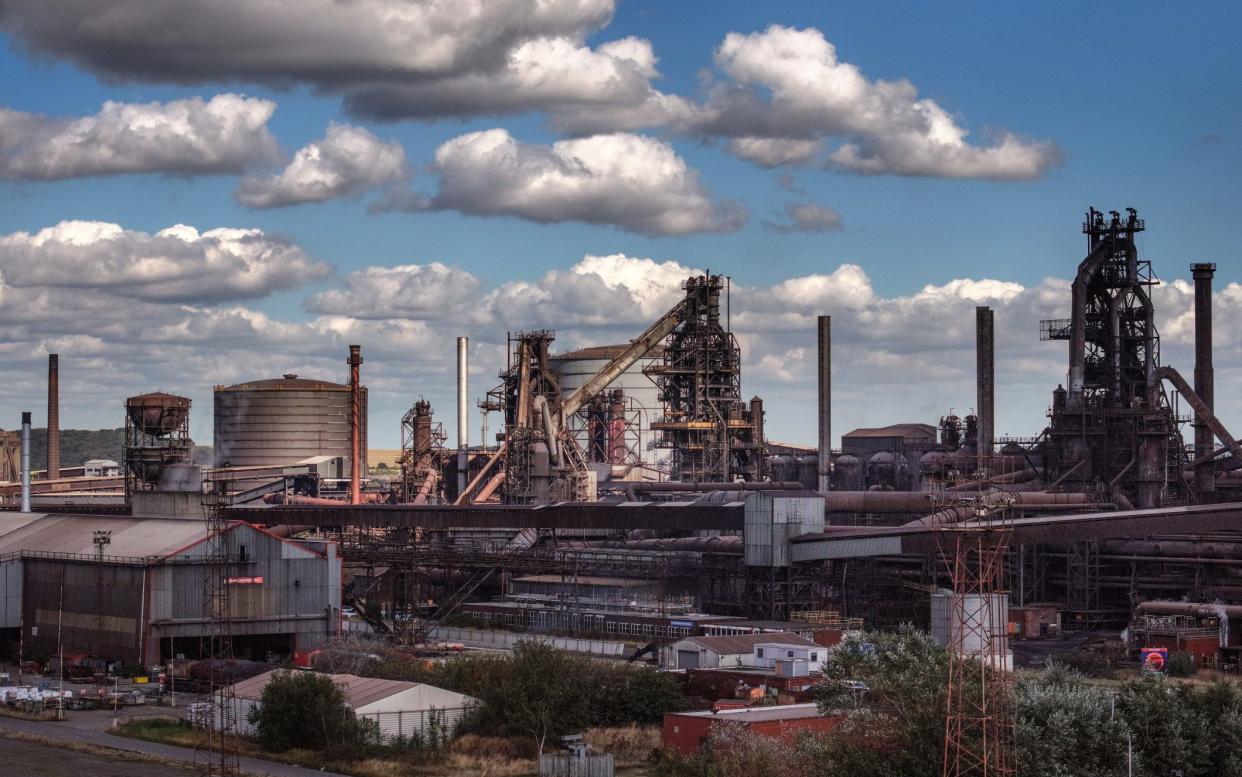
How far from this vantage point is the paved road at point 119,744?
139 feet

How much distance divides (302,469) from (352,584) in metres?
28.1

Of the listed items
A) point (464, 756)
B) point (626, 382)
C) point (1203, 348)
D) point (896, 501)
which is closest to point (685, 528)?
point (896, 501)

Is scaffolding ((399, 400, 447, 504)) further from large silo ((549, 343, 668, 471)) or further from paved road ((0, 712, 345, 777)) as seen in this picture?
paved road ((0, 712, 345, 777))

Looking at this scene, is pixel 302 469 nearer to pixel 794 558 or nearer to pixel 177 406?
pixel 177 406

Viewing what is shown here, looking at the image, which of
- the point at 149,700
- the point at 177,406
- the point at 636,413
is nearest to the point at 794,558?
the point at 149,700

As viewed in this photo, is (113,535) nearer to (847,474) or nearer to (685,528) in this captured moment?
(685,528)

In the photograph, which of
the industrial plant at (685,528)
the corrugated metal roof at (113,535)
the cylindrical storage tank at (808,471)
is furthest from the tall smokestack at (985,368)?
the corrugated metal roof at (113,535)

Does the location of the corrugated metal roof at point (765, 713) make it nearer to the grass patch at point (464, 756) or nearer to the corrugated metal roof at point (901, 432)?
the grass patch at point (464, 756)

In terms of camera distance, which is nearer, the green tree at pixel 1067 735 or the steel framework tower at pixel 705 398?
the green tree at pixel 1067 735

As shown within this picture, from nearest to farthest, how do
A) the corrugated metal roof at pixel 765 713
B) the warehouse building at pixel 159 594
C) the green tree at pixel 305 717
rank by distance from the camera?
the corrugated metal roof at pixel 765 713 < the green tree at pixel 305 717 < the warehouse building at pixel 159 594

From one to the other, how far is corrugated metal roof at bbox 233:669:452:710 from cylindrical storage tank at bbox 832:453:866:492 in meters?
54.0

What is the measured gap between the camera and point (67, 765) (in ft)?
140

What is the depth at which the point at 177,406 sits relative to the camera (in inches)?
3494

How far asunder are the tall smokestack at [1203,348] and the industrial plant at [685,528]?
0.44ft
